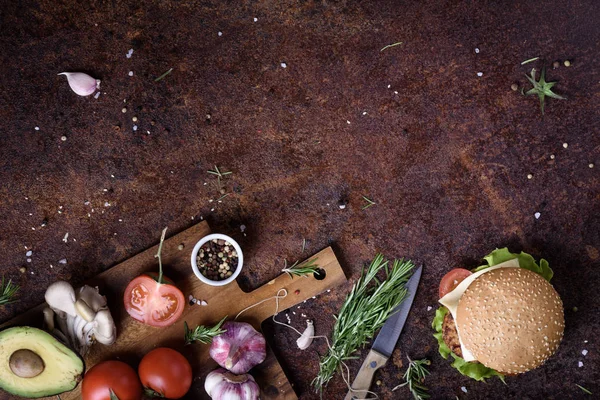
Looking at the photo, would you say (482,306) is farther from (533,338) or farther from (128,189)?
(128,189)

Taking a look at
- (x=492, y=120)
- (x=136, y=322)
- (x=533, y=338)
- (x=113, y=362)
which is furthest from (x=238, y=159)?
(x=533, y=338)

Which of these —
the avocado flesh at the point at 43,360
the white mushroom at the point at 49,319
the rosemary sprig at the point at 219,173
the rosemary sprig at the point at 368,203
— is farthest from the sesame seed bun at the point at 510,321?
the white mushroom at the point at 49,319

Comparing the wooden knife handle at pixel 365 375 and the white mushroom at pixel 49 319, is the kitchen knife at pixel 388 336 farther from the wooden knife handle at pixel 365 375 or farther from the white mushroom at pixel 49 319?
the white mushroom at pixel 49 319

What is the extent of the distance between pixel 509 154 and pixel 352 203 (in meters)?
0.63

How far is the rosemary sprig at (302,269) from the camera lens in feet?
6.32

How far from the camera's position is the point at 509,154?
198cm

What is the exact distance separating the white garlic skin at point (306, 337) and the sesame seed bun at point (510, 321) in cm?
57

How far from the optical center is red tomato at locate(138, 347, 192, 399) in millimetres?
1798

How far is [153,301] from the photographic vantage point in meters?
1.81

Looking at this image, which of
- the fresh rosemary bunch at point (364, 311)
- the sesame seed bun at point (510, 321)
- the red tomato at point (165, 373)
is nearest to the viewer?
the sesame seed bun at point (510, 321)

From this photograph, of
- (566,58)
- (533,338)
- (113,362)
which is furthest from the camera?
(566,58)

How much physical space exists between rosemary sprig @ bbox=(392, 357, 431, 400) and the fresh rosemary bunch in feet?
0.65

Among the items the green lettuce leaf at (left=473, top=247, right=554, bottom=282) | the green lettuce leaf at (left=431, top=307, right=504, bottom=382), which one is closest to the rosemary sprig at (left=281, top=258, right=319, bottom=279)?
the green lettuce leaf at (left=431, top=307, right=504, bottom=382)

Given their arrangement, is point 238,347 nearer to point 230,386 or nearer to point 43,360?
point 230,386
